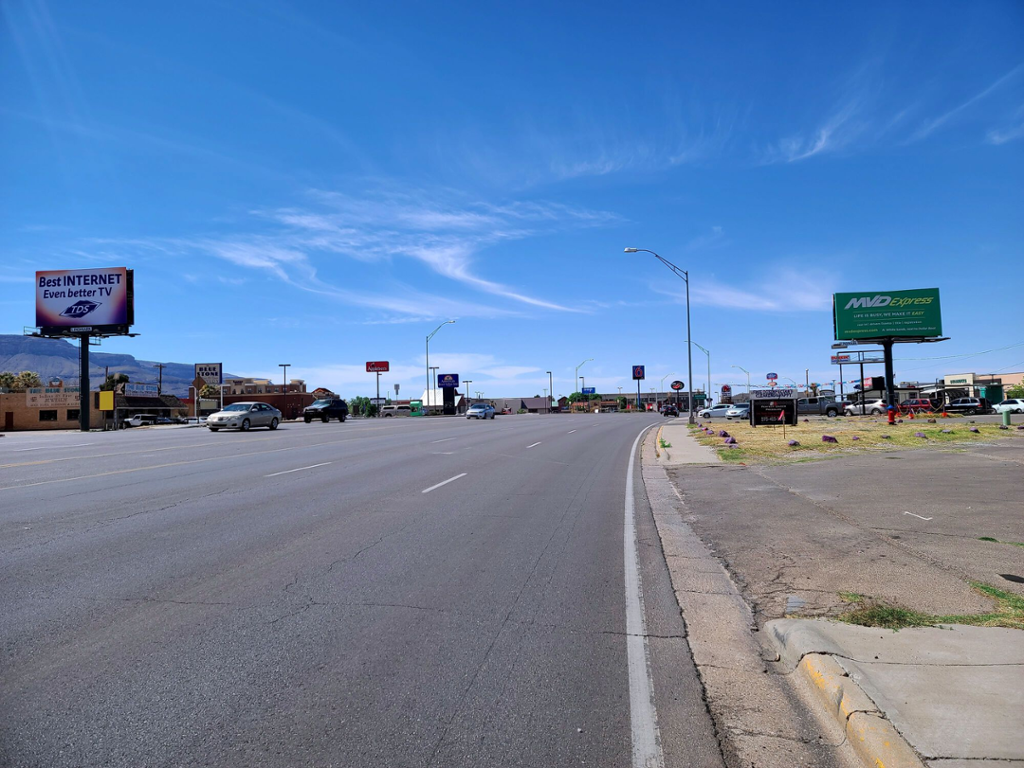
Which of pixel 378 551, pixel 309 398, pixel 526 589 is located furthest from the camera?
pixel 309 398

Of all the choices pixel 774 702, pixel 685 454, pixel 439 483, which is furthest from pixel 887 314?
pixel 774 702

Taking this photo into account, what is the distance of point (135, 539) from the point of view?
27.6 feet

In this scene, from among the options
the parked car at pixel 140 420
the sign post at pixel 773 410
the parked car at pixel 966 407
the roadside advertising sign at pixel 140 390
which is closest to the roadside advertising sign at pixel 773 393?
the sign post at pixel 773 410

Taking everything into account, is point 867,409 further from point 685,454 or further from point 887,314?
point 685,454

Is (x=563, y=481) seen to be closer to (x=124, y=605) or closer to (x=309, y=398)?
(x=124, y=605)

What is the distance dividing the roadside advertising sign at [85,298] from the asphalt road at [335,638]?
52.3 metres

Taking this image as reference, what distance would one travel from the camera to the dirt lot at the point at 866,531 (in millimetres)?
6355

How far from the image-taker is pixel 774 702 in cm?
430

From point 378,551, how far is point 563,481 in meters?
7.79

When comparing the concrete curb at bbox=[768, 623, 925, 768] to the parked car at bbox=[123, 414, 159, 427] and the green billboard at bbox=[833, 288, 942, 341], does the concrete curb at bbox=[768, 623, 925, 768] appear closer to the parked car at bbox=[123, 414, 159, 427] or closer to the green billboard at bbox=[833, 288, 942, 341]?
the green billboard at bbox=[833, 288, 942, 341]

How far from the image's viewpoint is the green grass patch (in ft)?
17.3

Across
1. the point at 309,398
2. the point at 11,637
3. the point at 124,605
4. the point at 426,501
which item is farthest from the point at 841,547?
the point at 309,398

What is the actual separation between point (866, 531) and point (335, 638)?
7.12m

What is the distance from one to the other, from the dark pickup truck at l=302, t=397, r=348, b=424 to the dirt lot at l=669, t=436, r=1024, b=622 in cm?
4013
